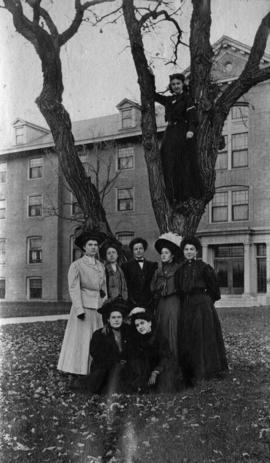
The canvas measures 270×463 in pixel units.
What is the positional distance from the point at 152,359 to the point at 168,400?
1.70 ft

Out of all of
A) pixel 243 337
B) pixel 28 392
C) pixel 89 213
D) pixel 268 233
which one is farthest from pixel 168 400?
pixel 268 233

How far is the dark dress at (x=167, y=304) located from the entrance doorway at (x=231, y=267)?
53.4ft

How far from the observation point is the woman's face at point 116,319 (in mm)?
5664

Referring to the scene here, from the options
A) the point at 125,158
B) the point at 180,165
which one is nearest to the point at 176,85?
the point at 180,165

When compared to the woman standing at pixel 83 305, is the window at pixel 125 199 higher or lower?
higher

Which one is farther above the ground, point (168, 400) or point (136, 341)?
point (136, 341)

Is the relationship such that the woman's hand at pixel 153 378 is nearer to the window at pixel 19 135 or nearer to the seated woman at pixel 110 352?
the seated woman at pixel 110 352

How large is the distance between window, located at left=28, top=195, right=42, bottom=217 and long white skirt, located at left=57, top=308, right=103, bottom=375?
22.0 metres

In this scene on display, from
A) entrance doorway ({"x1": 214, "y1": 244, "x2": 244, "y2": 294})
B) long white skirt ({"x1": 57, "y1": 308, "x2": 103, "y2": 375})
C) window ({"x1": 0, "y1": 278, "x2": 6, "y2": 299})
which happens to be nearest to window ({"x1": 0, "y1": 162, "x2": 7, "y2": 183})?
window ({"x1": 0, "y1": 278, "x2": 6, "y2": 299})

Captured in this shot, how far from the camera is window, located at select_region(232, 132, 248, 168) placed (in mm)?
22656

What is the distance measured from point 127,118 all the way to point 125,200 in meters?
3.68

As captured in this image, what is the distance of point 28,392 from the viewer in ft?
19.3

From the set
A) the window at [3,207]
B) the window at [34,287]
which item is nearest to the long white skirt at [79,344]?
the window at [34,287]

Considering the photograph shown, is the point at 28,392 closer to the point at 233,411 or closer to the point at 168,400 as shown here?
the point at 168,400
